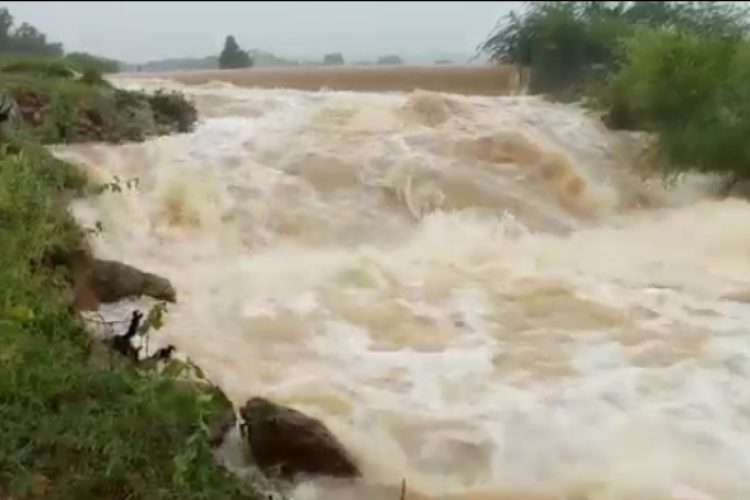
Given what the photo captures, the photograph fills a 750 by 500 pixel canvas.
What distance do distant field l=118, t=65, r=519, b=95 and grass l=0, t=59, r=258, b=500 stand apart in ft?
16.2

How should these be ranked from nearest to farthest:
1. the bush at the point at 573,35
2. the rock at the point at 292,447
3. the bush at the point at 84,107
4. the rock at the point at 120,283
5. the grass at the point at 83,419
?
the grass at the point at 83,419
the rock at the point at 292,447
the rock at the point at 120,283
the bush at the point at 84,107
the bush at the point at 573,35

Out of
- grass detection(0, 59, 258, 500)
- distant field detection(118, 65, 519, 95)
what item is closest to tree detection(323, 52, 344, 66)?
distant field detection(118, 65, 519, 95)

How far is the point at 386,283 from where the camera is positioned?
473 centimetres

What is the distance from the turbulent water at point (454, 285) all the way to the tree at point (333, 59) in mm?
729

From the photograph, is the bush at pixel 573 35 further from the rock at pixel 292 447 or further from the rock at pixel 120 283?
the rock at pixel 292 447

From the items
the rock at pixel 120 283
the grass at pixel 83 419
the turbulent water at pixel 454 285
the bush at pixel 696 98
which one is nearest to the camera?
the grass at pixel 83 419

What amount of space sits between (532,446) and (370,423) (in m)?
0.43

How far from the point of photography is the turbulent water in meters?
3.22

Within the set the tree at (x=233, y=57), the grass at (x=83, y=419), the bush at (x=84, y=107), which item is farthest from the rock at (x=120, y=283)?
the tree at (x=233, y=57)

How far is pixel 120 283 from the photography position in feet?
13.4

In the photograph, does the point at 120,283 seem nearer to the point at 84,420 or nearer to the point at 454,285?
the point at 454,285

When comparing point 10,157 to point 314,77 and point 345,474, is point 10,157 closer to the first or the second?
point 345,474

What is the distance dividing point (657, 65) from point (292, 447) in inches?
174

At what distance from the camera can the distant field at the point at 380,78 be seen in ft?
26.9
